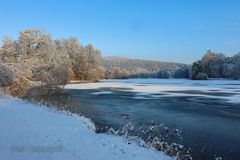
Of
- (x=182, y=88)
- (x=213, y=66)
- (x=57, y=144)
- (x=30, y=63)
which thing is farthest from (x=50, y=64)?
(x=213, y=66)

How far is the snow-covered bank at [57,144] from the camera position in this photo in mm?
9039

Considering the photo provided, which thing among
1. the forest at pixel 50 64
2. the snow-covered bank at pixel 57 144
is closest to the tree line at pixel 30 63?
the forest at pixel 50 64

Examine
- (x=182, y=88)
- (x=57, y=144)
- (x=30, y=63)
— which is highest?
(x=30, y=63)

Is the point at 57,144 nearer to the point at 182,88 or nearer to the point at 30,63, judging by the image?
the point at 30,63

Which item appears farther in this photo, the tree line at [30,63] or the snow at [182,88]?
the snow at [182,88]

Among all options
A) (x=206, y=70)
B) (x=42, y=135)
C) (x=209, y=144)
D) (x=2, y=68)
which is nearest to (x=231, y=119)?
(x=209, y=144)

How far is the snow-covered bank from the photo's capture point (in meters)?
9.04

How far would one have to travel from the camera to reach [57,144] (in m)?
10.3

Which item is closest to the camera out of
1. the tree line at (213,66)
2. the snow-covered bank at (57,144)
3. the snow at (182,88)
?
the snow-covered bank at (57,144)

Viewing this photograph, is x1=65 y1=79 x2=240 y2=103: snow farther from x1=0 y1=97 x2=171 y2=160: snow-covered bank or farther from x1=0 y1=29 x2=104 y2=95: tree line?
x1=0 y1=97 x2=171 y2=160: snow-covered bank

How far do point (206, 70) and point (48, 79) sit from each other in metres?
72.5

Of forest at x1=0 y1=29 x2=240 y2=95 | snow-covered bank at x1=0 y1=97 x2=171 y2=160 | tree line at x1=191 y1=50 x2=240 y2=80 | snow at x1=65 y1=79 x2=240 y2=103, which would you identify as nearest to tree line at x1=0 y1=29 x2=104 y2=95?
forest at x1=0 y1=29 x2=240 y2=95

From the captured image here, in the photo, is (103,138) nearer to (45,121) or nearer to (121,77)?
(45,121)

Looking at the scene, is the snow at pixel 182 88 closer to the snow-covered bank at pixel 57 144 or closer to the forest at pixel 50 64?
the forest at pixel 50 64
